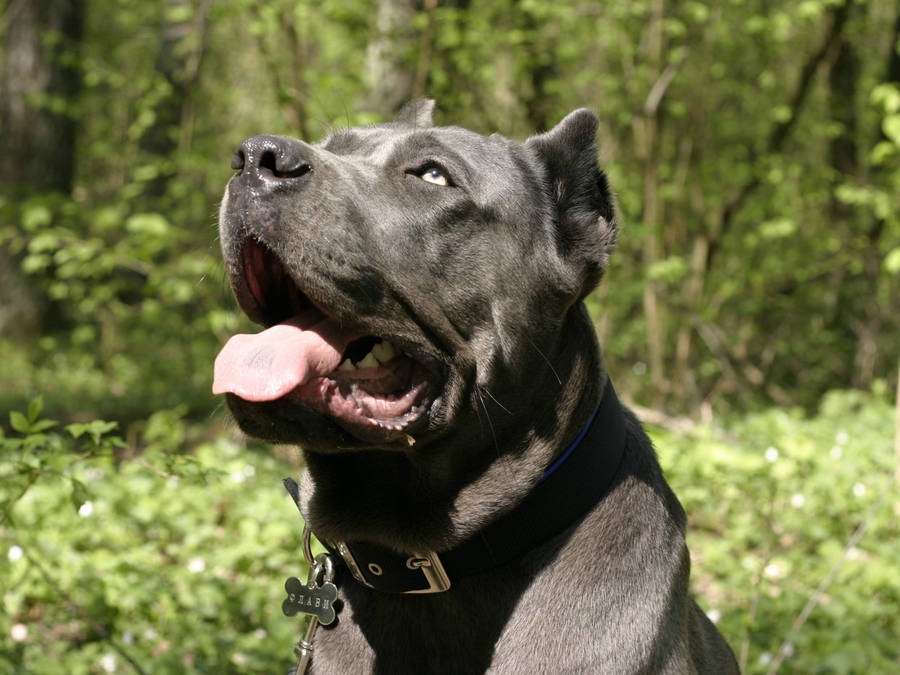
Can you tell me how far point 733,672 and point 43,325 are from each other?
1242 centimetres

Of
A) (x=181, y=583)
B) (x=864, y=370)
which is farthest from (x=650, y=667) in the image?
(x=864, y=370)

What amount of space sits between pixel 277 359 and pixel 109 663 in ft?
6.51

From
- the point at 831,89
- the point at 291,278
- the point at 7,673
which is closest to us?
the point at 291,278

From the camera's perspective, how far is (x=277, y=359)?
245cm

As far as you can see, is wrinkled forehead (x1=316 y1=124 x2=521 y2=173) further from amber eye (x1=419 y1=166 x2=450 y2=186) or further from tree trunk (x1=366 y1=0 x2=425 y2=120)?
tree trunk (x1=366 y1=0 x2=425 y2=120)

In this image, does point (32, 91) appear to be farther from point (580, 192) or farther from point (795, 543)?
point (580, 192)

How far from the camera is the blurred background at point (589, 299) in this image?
169 inches

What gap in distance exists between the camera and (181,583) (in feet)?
14.8

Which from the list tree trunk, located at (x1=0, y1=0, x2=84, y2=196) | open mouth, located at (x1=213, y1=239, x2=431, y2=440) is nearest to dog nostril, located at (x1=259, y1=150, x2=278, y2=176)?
open mouth, located at (x1=213, y1=239, x2=431, y2=440)

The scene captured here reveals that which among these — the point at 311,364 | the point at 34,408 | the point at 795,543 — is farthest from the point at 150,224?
the point at 795,543

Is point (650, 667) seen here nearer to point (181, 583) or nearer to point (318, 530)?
point (318, 530)

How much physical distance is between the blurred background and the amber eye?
2.82 feet

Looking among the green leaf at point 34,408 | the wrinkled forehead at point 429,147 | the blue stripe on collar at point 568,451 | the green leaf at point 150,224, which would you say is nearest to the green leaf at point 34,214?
the green leaf at point 150,224

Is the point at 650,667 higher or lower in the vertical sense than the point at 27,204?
higher
